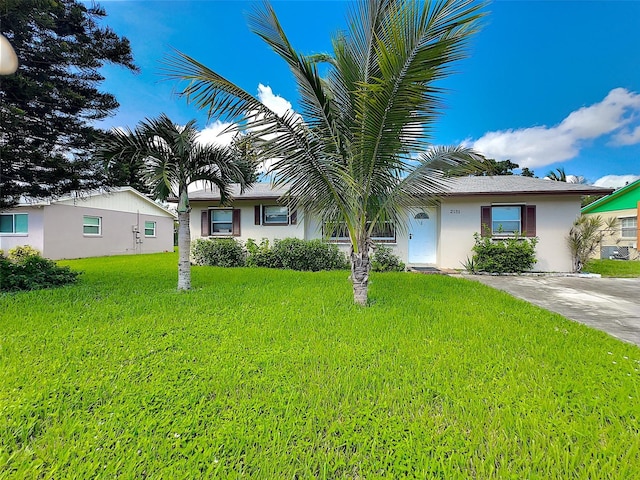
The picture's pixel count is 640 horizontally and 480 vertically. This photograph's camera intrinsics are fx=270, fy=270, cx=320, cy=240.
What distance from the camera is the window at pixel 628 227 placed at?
14.4 m

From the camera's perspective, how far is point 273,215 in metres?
11.5

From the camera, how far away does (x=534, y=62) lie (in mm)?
11328

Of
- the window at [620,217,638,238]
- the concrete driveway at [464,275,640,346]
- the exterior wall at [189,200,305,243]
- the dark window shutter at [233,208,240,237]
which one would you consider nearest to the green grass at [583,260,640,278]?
the concrete driveway at [464,275,640,346]

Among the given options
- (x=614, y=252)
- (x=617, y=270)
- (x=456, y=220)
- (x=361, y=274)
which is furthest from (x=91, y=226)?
(x=614, y=252)

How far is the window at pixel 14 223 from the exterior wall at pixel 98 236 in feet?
4.01

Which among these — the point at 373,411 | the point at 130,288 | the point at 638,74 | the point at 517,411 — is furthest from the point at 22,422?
the point at 638,74

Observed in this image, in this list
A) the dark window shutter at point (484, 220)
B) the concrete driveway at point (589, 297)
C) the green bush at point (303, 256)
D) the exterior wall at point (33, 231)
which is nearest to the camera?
the concrete driveway at point (589, 297)

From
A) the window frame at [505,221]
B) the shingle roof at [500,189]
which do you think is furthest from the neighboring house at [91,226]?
the window frame at [505,221]

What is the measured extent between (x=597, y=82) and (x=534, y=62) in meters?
4.40

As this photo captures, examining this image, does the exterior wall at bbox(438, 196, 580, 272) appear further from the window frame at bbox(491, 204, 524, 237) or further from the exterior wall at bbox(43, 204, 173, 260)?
the exterior wall at bbox(43, 204, 173, 260)

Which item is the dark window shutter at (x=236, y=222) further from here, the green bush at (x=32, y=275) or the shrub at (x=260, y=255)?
the green bush at (x=32, y=275)

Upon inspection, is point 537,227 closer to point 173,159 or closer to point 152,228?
point 173,159

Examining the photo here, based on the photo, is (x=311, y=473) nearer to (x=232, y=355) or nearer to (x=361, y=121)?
(x=232, y=355)

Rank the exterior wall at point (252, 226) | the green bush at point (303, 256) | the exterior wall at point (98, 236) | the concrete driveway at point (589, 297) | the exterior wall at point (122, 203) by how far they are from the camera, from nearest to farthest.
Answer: the concrete driveway at point (589, 297)
the green bush at point (303, 256)
the exterior wall at point (252, 226)
the exterior wall at point (98, 236)
the exterior wall at point (122, 203)
